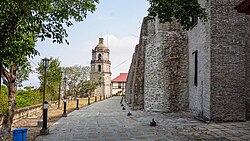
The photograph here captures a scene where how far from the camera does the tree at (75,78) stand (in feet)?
140

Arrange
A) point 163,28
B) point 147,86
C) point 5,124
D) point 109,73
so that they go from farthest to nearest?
point 109,73 → point 147,86 → point 163,28 → point 5,124

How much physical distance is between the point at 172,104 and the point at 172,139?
29.1ft

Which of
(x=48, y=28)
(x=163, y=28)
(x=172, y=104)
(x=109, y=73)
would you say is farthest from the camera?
(x=109, y=73)

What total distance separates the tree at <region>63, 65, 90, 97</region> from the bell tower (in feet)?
42.0

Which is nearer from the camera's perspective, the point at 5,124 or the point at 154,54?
the point at 5,124

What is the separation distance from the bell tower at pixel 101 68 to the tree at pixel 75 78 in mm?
12790

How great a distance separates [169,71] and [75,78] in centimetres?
2941

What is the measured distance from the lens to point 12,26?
509 centimetres

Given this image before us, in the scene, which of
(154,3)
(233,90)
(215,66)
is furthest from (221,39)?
(154,3)

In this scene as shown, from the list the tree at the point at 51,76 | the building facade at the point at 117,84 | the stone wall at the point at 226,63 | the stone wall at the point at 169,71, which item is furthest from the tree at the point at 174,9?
the building facade at the point at 117,84

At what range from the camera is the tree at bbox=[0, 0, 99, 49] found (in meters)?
4.80

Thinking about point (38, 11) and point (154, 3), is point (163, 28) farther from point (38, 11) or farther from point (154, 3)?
point (38, 11)

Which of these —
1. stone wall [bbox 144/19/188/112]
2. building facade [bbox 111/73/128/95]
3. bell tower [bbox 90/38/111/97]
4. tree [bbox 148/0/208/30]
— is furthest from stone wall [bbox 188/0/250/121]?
building facade [bbox 111/73/128/95]

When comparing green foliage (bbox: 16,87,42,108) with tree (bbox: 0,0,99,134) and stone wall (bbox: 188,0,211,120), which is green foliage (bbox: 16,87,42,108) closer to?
stone wall (bbox: 188,0,211,120)
